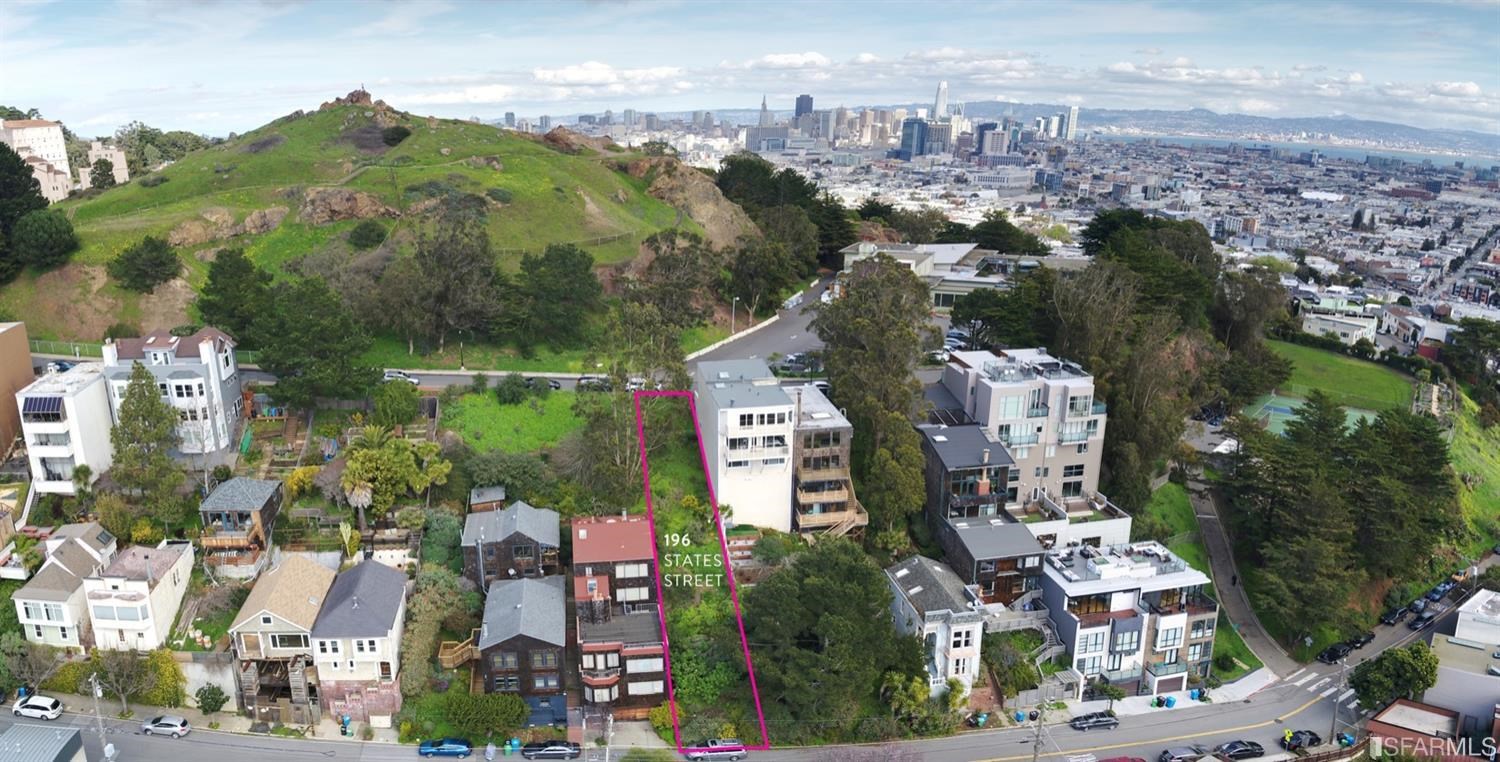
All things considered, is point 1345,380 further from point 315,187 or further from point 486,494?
point 315,187

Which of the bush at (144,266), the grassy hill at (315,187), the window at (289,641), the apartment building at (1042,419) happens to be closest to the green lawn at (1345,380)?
the apartment building at (1042,419)

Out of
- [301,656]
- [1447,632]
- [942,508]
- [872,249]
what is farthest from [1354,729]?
[872,249]

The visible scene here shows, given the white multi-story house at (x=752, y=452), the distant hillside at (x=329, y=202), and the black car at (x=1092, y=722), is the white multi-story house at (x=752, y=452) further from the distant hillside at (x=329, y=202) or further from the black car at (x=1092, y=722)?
the distant hillside at (x=329, y=202)

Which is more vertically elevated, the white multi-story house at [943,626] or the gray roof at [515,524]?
the gray roof at [515,524]

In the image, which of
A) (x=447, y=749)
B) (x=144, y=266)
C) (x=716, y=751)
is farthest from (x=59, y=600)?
(x=144, y=266)

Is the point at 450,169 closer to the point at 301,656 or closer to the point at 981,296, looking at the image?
the point at 981,296

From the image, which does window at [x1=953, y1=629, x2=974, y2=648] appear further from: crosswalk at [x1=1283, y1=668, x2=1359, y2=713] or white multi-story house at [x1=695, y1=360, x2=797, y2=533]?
crosswalk at [x1=1283, y1=668, x2=1359, y2=713]
